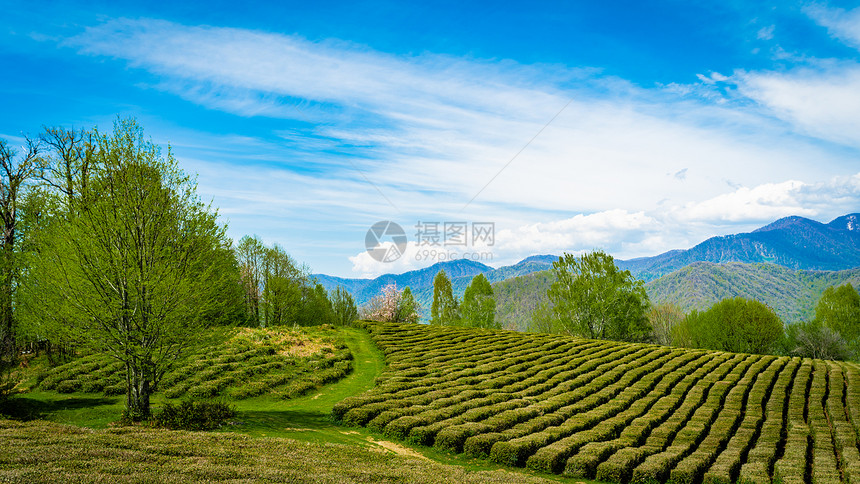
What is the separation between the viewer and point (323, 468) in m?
12.8

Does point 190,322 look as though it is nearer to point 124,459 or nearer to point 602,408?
point 124,459

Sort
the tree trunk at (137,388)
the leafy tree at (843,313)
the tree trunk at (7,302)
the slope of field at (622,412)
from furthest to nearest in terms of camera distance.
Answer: the leafy tree at (843,313)
the tree trunk at (7,302)
the tree trunk at (137,388)
the slope of field at (622,412)

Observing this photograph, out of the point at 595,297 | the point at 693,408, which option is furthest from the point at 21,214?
the point at 595,297

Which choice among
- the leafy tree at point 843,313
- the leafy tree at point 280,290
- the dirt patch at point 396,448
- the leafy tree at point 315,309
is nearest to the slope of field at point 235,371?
the dirt patch at point 396,448

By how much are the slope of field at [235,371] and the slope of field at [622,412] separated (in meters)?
5.43

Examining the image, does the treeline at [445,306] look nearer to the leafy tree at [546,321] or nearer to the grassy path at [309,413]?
the leafy tree at [546,321]

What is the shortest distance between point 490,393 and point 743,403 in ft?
57.2

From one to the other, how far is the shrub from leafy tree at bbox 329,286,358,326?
61.6m

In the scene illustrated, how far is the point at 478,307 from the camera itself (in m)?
93.4

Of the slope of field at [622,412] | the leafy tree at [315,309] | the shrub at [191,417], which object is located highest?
the leafy tree at [315,309]

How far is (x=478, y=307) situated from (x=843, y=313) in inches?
2513

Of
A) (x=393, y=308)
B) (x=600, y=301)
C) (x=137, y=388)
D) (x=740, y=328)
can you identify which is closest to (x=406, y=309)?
(x=393, y=308)

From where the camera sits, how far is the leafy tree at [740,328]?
242ft

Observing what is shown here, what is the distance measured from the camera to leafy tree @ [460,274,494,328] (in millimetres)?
92875
